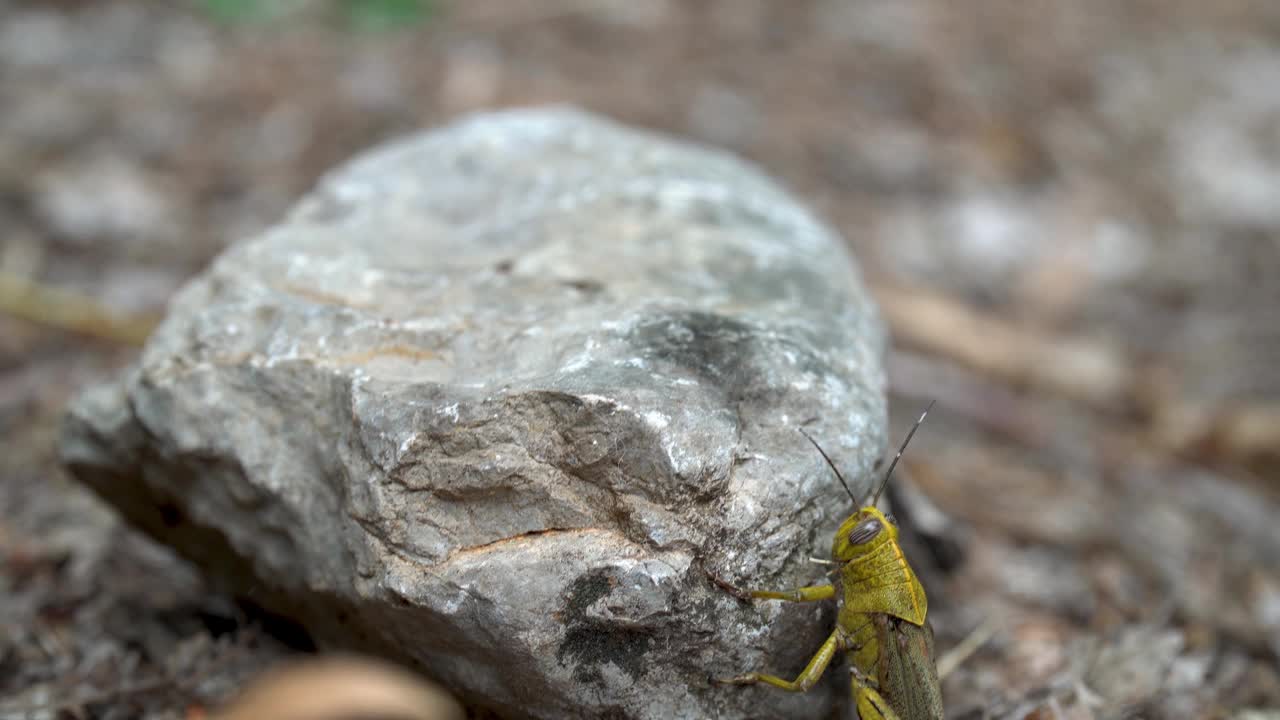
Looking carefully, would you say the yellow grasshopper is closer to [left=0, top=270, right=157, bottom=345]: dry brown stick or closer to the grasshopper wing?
the grasshopper wing

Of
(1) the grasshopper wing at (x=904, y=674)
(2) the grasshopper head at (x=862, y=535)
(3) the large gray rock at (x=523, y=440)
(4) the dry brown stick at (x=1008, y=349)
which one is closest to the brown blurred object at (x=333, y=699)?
(3) the large gray rock at (x=523, y=440)

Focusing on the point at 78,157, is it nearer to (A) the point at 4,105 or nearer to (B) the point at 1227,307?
(A) the point at 4,105

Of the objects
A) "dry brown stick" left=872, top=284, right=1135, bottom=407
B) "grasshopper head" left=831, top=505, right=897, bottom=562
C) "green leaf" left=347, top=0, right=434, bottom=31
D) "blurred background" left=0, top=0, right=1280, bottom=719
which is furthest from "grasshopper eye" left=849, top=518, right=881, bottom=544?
"green leaf" left=347, top=0, right=434, bottom=31

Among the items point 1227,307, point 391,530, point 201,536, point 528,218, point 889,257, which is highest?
point 528,218

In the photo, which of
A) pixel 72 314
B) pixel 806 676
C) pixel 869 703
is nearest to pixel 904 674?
pixel 869 703

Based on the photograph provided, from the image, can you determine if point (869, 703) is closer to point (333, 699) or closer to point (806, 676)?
point (806, 676)

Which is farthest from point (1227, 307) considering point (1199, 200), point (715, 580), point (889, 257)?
point (715, 580)
